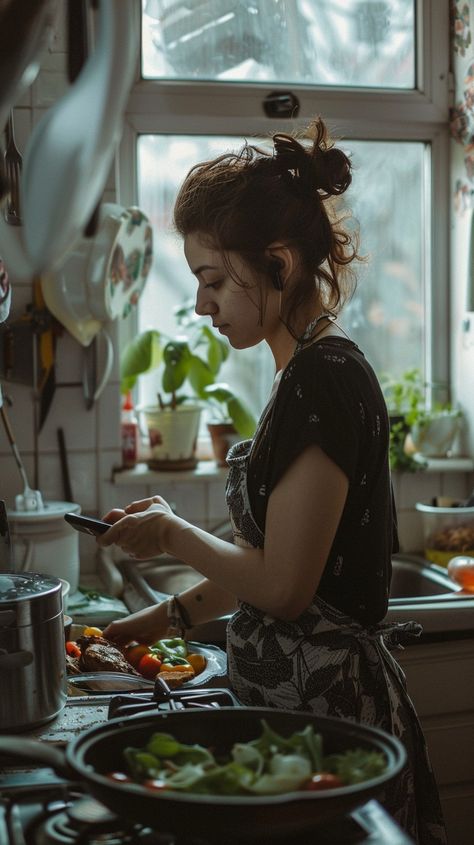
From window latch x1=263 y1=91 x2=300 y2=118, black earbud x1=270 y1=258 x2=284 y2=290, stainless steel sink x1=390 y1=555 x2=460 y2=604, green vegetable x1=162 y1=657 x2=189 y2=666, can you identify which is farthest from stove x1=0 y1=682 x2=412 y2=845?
window latch x1=263 y1=91 x2=300 y2=118

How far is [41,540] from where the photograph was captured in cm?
210

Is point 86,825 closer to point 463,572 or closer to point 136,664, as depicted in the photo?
point 136,664

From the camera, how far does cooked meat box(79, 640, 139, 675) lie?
1.50 m

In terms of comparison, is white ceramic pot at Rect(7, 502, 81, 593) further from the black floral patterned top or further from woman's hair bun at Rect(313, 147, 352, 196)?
woman's hair bun at Rect(313, 147, 352, 196)

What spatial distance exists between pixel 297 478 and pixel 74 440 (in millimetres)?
1323

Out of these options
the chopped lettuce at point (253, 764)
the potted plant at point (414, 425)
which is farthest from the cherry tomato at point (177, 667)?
the potted plant at point (414, 425)

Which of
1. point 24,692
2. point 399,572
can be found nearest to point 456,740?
point 399,572

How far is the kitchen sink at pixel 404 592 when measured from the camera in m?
1.92

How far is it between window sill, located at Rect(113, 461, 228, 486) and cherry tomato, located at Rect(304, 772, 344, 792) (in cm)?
169

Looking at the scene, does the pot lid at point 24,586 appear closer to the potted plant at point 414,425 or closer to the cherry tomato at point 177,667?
the cherry tomato at point 177,667

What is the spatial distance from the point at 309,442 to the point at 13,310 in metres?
1.33

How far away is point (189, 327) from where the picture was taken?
8.71 feet

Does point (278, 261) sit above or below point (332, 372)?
above

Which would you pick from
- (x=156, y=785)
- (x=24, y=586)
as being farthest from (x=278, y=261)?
(x=156, y=785)
